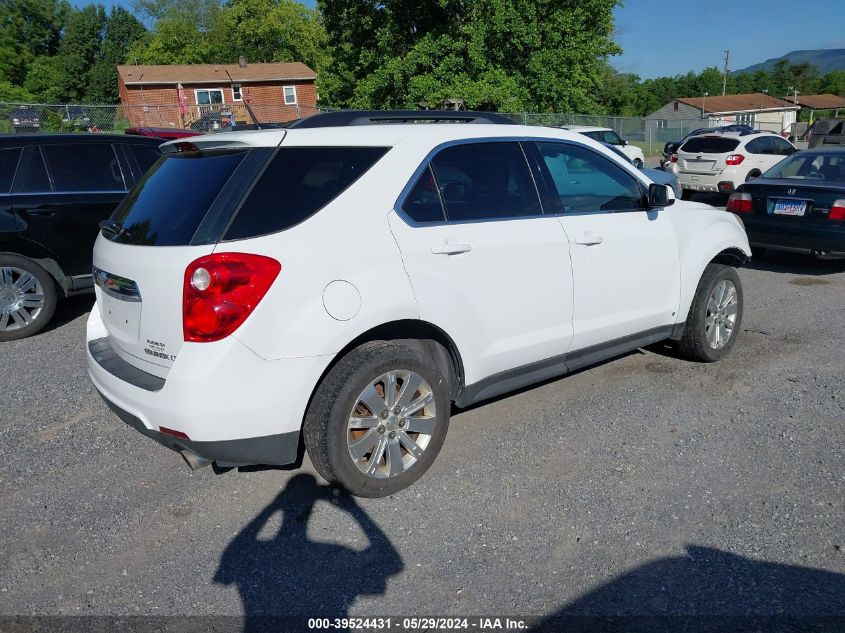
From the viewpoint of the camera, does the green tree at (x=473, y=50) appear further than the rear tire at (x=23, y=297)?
Yes

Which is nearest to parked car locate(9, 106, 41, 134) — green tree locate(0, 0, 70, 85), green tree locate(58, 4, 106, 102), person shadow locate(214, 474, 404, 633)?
person shadow locate(214, 474, 404, 633)

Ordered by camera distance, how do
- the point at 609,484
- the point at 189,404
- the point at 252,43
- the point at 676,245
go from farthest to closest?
the point at 252,43, the point at 676,245, the point at 609,484, the point at 189,404

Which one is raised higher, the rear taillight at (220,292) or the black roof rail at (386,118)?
the black roof rail at (386,118)

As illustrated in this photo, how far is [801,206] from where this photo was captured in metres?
8.16

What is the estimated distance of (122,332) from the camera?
3463mm

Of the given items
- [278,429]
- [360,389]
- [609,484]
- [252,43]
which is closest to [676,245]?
[609,484]

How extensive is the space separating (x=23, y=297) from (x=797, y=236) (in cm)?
817

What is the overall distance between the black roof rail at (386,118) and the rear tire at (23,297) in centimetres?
390

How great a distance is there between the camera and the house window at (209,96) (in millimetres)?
49688

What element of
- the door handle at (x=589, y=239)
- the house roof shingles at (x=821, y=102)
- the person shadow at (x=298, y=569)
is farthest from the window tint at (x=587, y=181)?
the house roof shingles at (x=821, y=102)

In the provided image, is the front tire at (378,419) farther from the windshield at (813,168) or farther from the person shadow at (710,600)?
the windshield at (813,168)

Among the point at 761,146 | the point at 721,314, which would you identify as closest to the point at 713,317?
the point at 721,314

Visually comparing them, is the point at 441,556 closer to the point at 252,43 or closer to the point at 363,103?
the point at 363,103

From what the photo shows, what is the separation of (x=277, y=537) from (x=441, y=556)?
0.78 meters
